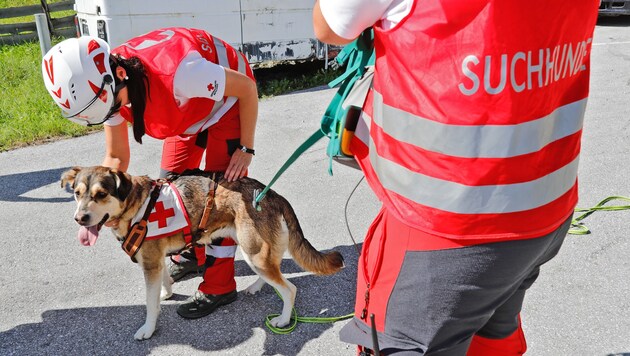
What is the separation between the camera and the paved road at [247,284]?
10.4 feet

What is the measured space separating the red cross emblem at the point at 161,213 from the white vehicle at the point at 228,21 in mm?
5003

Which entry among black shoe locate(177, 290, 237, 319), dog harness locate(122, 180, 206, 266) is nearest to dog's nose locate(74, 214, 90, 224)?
dog harness locate(122, 180, 206, 266)

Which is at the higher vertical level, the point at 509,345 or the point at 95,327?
the point at 509,345

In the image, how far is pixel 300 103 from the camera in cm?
789

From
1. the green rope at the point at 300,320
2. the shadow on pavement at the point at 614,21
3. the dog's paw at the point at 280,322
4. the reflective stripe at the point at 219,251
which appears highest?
the shadow on pavement at the point at 614,21

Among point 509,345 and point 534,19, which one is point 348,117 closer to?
point 534,19

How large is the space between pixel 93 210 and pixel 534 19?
2.44m

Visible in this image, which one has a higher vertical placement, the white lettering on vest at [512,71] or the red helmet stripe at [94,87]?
the white lettering on vest at [512,71]

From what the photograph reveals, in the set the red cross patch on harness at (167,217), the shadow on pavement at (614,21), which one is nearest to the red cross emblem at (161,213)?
the red cross patch on harness at (167,217)

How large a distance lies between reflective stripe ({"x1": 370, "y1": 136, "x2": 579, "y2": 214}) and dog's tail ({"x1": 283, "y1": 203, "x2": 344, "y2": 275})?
1.88m

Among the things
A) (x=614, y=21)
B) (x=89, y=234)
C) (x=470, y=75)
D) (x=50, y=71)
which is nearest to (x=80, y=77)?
(x=50, y=71)

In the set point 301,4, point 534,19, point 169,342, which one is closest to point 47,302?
point 169,342

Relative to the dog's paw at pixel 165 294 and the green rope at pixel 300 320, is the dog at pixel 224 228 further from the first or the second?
the dog's paw at pixel 165 294

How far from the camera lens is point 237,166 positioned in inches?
130
